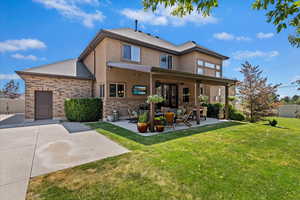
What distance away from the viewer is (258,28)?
8820mm

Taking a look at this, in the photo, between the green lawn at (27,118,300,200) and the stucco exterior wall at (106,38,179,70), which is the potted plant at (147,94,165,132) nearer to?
the green lawn at (27,118,300,200)

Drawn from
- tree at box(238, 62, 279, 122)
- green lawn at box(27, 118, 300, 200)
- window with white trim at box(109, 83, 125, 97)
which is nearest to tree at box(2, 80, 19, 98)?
window with white trim at box(109, 83, 125, 97)

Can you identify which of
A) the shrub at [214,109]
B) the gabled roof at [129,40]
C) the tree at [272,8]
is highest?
the gabled roof at [129,40]

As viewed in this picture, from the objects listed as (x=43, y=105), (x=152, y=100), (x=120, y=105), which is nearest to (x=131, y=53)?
(x=120, y=105)

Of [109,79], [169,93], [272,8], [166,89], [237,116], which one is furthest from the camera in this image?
[169,93]

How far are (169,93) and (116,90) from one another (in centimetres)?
534

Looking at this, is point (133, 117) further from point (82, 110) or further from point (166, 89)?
point (166, 89)

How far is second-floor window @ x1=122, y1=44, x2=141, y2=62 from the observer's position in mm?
10164

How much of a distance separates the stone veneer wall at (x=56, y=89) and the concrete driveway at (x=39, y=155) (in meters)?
5.25

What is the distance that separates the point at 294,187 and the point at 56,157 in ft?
17.5

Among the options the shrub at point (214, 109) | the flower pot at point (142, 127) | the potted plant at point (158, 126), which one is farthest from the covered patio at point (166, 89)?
the shrub at point (214, 109)

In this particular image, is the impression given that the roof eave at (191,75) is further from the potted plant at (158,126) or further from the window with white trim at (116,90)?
the window with white trim at (116,90)

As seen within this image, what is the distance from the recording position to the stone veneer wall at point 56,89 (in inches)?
364

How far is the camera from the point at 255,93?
33.9ft
